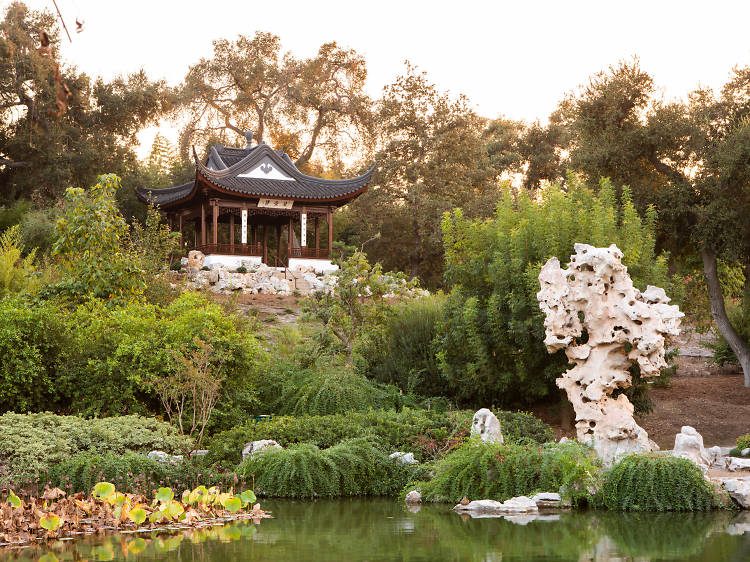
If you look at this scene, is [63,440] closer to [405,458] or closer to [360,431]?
[360,431]

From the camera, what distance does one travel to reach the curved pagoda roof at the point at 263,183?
26.8 m

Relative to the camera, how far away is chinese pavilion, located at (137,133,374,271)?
86.4 feet

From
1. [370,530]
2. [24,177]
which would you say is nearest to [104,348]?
[370,530]

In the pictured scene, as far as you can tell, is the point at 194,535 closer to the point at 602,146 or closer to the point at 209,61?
the point at 602,146

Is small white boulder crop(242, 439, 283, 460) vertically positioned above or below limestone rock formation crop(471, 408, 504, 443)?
below

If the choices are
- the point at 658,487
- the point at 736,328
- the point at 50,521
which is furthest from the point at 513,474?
the point at 736,328

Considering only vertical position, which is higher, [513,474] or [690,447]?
[690,447]

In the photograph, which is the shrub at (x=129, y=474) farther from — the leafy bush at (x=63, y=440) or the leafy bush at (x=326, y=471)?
the leafy bush at (x=326, y=471)

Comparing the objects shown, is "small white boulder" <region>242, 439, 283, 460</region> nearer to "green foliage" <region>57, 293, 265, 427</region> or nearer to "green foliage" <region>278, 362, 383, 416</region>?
"green foliage" <region>57, 293, 265, 427</region>

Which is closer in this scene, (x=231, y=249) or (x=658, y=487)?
(x=658, y=487)

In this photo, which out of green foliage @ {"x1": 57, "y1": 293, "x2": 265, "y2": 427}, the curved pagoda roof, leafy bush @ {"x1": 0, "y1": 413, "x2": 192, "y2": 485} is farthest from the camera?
the curved pagoda roof

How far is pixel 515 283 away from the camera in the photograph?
35.6ft

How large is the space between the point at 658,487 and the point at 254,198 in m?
21.7

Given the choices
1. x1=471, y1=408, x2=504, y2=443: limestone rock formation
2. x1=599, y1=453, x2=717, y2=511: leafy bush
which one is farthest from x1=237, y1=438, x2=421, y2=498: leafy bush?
x1=599, y1=453, x2=717, y2=511: leafy bush
